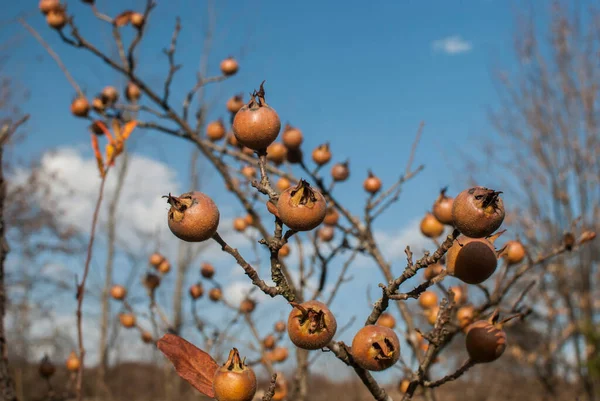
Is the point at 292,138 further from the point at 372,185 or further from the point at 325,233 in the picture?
the point at 325,233

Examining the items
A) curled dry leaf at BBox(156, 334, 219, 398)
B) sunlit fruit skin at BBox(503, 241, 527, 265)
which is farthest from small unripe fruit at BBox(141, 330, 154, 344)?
curled dry leaf at BBox(156, 334, 219, 398)

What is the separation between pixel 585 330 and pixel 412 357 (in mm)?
6560

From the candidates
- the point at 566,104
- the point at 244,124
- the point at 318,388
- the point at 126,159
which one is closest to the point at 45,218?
the point at 126,159

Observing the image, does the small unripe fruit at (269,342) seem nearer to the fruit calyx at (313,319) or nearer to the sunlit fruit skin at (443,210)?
the sunlit fruit skin at (443,210)

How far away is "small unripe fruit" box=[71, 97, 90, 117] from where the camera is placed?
260cm

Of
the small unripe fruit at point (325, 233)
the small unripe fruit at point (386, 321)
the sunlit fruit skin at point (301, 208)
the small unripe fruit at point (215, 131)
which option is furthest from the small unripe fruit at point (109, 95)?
the sunlit fruit skin at point (301, 208)

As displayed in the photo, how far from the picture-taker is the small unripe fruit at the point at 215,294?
3.11 m

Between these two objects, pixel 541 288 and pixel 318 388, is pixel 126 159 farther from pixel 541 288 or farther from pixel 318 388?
pixel 541 288

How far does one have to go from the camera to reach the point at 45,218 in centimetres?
1827

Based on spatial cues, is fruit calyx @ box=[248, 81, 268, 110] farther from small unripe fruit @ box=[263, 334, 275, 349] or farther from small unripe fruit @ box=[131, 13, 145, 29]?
small unripe fruit @ box=[263, 334, 275, 349]

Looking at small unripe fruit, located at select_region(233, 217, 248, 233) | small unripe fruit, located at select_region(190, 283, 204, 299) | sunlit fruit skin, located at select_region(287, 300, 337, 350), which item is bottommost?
sunlit fruit skin, located at select_region(287, 300, 337, 350)

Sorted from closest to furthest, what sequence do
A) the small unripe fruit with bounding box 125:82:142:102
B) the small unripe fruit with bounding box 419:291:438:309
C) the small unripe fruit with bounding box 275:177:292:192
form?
1. the small unripe fruit with bounding box 419:291:438:309
2. the small unripe fruit with bounding box 275:177:292:192
3. the small unripe fruit with bounding box 125:82:142:102

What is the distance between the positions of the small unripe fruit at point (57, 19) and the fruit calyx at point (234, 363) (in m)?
Result: 2.51

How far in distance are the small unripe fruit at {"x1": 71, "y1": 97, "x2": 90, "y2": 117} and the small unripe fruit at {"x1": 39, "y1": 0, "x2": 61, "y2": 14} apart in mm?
566
